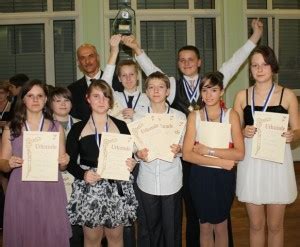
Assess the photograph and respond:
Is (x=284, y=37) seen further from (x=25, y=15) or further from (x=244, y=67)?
(x=25, y=15)

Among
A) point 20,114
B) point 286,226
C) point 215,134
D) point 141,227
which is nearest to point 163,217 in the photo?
point 141,227

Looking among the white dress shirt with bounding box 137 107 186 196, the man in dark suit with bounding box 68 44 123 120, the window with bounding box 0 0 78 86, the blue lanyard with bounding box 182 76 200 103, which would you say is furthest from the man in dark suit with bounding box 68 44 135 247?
the window with bounding box 0 0 78 86

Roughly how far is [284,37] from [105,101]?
234 inches

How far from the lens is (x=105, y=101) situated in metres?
2.75

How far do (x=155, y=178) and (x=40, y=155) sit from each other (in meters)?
0.83

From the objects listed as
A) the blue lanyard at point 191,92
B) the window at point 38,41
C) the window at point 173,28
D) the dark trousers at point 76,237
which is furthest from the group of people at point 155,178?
the window at point 38,41

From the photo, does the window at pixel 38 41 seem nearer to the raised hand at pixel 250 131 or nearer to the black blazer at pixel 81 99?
the black blazer at pixel 81 99

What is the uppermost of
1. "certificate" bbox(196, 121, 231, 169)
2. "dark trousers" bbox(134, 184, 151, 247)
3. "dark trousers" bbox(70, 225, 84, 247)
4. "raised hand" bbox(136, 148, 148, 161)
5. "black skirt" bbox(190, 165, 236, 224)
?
"certificate" bbox(196, 121, 231, 169)

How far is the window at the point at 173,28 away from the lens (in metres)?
7.26

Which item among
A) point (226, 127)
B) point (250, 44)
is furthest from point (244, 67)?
point (226, 127)

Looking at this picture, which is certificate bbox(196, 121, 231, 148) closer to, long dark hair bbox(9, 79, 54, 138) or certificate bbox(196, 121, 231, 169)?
certificate bbox(196, 121, 231, 169)

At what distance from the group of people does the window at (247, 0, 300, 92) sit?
5.14m

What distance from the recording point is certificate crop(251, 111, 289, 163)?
2715mm

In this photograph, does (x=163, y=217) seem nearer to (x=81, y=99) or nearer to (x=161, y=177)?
(x=161, y=177)
